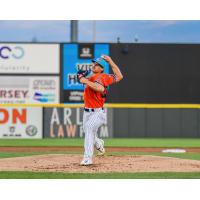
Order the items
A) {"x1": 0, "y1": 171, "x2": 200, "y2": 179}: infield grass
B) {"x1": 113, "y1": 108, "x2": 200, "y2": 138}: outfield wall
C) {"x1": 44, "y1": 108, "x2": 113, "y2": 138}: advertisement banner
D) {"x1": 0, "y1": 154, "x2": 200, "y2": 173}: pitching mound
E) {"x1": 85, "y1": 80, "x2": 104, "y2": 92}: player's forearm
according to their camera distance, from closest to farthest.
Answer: {"x1": 0, "y1": 171, "x2": 200, "y2": 179}: infield grass
{"x1": 85, "y1": 80, "x2": 104, "y2": 92}: player's forearm
{"x1": 0, "y1": 154, "x2": 200, "y2": 173}: pitching mound
{"x1": 44, "y1": 108, "x2": 113, "y2": 138}: advertisement banner
{"x1": 113, "y1": 108, "x2": 200, "y2": 138}: outfield wall

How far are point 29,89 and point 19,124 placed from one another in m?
1.83

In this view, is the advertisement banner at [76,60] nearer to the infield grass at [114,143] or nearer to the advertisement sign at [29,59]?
the advertisement sign at [29,59]

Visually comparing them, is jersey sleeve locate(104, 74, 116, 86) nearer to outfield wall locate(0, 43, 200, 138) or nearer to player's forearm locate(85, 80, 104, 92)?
player's forearm locate(85, 80, 104, 92)

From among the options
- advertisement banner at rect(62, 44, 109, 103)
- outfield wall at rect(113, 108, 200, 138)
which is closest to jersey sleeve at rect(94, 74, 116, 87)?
outfield wall at rect(113, 108, 200, 138)

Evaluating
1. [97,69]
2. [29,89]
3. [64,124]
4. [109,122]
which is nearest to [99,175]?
[97,69]

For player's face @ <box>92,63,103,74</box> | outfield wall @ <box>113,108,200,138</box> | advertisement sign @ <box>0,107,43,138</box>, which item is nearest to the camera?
player's face @ <box>92,63,103,74</box>

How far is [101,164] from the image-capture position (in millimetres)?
9461

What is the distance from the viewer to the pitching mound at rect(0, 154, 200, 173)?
8867 millimetres

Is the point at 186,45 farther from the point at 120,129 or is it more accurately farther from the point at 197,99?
the point at 120,129

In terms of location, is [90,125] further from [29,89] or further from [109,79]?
[29,89]

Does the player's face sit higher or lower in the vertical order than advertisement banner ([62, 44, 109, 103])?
lower

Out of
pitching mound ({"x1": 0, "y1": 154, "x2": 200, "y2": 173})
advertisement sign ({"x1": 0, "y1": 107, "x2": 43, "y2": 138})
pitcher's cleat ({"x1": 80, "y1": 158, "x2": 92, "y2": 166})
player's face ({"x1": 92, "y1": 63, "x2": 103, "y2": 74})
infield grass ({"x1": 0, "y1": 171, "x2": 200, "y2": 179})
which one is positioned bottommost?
infield grass ({"x1": 0, "y1": 171, "x2": 200, "y2": 179})

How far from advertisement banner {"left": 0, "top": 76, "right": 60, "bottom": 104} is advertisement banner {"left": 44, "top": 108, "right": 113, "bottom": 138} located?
113 cm

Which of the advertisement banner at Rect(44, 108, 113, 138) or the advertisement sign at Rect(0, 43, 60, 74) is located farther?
the advertisement sign at Rect(0, 43, 60, 74)
